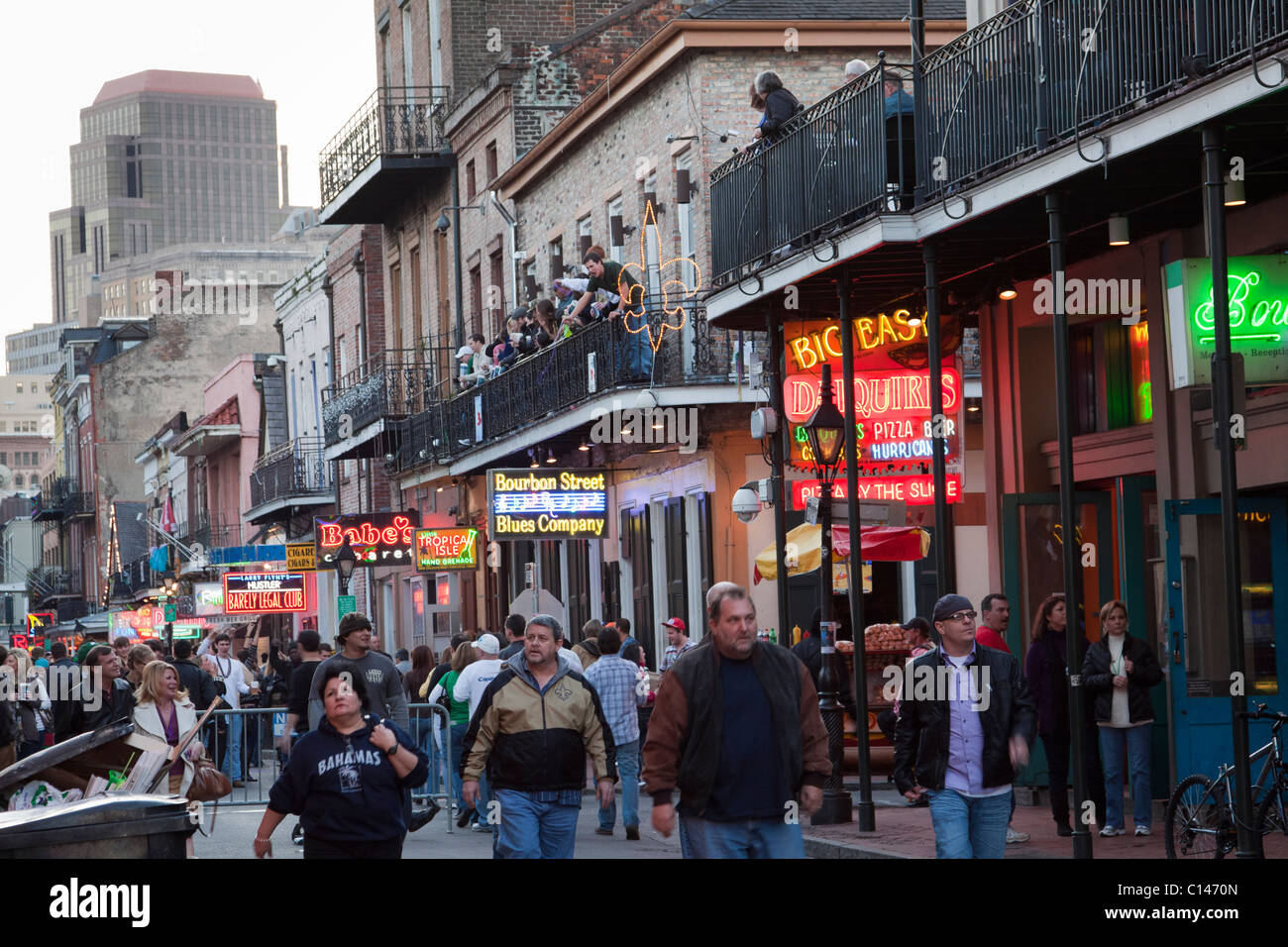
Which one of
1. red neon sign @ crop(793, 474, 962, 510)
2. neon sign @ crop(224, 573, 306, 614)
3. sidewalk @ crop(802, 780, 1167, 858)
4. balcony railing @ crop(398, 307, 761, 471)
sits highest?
balcony railing @ crop(398, 307, 761, 471)

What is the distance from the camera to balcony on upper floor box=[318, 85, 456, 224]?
1455 inches

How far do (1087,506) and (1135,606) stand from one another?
122 centimetres

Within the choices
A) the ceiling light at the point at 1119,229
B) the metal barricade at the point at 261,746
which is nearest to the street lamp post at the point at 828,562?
the ceiling light at the point at 1119,229

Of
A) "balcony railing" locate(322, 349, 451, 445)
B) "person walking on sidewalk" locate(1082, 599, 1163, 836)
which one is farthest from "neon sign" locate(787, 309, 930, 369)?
"balcony railing" locate(322, 349, 451, 445)

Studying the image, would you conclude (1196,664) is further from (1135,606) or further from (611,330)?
(611,330)

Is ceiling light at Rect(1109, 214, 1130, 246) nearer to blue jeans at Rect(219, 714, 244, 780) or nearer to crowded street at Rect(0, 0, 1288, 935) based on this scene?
crowded street at Rect(0, 0, 1288, 935)

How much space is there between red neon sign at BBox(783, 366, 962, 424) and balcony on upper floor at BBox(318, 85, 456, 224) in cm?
1839

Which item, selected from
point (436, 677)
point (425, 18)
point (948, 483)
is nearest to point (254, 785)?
point (436, 677)

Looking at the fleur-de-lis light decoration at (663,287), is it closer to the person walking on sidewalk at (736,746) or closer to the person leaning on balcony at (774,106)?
the person leaning on balcony at (774,106)

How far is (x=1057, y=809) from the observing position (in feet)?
46.8

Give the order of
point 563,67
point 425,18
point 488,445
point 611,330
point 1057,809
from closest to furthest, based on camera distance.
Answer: point 1057,809, point 611,330, point 488,445, point 563,67, point 425,18

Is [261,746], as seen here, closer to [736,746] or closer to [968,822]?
[968,822]

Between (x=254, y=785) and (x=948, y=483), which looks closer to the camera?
(x=948, y=483)

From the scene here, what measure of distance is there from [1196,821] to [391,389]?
2723cm
